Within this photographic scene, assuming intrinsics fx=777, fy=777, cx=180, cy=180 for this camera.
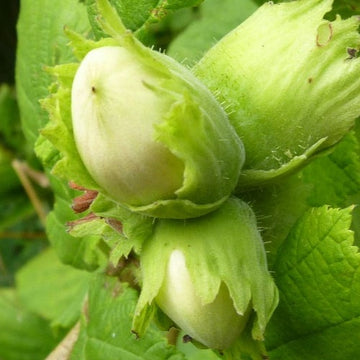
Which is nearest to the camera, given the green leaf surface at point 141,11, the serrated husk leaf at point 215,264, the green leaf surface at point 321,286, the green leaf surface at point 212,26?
the serrated husk leaf at point 215,264

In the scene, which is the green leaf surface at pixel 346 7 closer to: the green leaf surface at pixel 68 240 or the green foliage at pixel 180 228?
the green foliage at pixel 180 228

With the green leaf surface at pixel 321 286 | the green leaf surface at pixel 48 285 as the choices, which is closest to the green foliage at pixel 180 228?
the green leaf surface at pixel 321 286

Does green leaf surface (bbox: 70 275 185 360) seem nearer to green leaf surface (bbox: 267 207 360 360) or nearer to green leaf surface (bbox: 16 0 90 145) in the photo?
green leaf surface (bbox: 267 207 360 360)

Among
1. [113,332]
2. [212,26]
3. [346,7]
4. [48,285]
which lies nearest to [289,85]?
[346,7]

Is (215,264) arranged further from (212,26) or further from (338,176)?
(212,26)

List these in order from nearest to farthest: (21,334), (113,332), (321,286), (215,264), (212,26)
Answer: (215,264)
(321,286)
(113,332)
(212,26)
(21,334)
